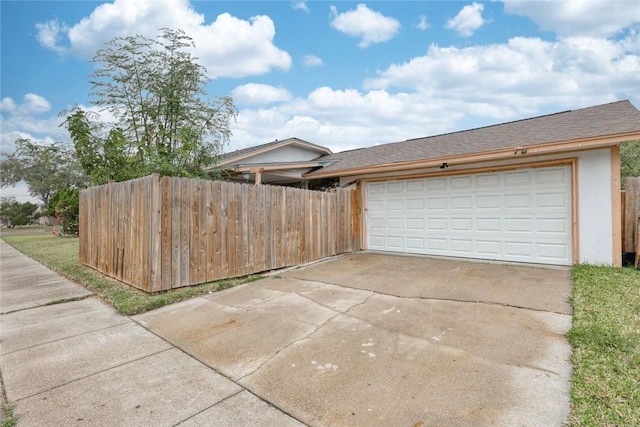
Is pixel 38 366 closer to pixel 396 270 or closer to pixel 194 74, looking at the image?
pixel 396 270

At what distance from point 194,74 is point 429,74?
862 centimetres

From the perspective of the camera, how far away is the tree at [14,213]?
111 ft

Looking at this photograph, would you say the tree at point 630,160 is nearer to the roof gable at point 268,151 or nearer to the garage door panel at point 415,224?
the garage door panel at point 415,224

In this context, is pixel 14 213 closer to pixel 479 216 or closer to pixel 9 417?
pixel 9 417

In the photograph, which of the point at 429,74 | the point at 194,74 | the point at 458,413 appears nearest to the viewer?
the point at 458,413

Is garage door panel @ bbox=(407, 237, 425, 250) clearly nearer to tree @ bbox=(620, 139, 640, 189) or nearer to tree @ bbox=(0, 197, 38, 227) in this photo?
tree @ bbox=(620, 139, 640, 189)

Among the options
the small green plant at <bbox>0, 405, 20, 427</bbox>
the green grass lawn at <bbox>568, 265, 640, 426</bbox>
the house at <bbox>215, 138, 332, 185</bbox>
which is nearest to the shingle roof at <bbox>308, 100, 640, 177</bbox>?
the house at <bbox>215, 138, 332, 185</bbox>

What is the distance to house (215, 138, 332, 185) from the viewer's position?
31.1ft

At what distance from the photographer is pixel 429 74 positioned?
12.2 meters

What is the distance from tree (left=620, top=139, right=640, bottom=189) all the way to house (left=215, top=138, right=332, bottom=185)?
1749 centimetres

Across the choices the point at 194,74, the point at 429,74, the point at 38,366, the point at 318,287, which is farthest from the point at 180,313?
the point at 429,74

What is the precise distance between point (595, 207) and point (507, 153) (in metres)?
1.92

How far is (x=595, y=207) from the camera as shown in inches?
252

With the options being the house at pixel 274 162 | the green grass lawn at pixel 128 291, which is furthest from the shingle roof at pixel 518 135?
the green grass lawn at pixel 128 291
